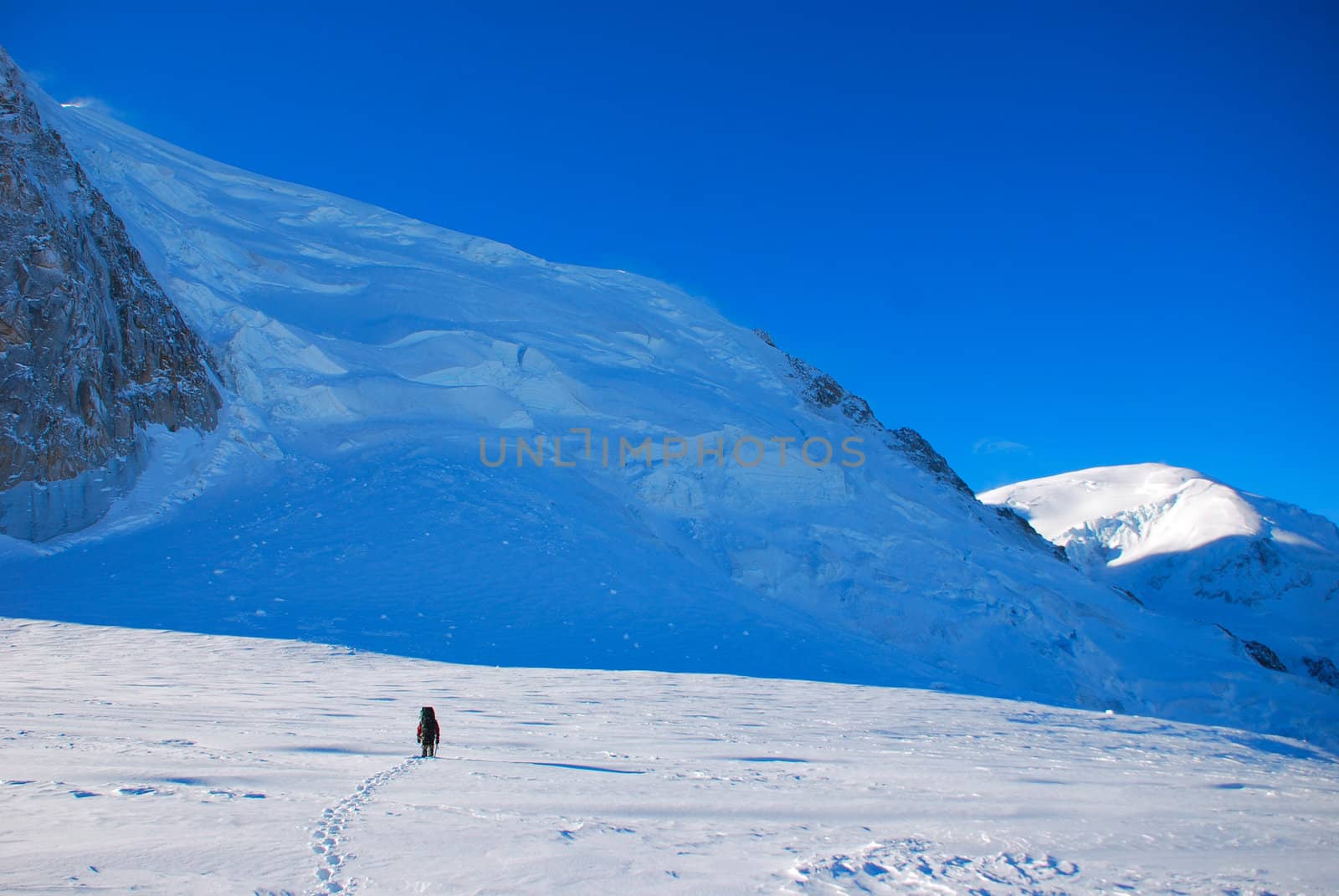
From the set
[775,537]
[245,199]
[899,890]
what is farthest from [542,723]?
[245,199]

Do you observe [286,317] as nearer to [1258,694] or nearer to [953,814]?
[953,814]

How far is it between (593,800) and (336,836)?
6.63ft

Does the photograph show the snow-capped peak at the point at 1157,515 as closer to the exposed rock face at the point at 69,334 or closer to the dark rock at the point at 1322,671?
the dark rock at the point at 1322,671

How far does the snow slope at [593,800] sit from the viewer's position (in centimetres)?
470

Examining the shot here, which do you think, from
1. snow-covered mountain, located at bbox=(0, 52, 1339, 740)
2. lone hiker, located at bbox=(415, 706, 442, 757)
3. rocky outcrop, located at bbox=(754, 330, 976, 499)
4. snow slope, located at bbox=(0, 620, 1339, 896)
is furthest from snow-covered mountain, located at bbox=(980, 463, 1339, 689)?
lone hiker, located at bbox=(415, 706, 442, 757)

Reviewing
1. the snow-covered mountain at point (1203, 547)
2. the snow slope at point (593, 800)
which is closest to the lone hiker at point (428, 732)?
the snow slope at point (593, 800)

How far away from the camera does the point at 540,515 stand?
25906mm


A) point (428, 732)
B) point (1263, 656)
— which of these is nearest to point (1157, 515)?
point (1263, 656)

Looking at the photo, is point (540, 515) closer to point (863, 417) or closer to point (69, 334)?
point (69, 334)

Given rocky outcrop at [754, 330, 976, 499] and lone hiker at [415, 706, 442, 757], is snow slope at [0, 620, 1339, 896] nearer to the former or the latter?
lone hiker at [415, 706, 442, 757]

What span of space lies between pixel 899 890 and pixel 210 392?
2982 cm

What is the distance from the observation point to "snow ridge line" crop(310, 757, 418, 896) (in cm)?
433

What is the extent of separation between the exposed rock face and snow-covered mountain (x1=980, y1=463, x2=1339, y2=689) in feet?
296

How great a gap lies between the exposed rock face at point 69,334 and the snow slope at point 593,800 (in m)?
13.5
